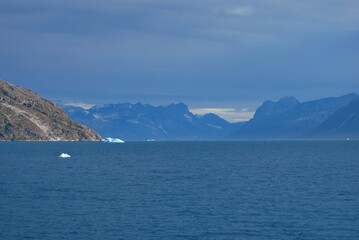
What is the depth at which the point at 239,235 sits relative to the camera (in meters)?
76.3

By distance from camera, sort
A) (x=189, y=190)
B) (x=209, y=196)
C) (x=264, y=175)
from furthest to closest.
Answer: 1. (x=264, y=175)
2. (x=189, y=190)
3. (x=209, y=196)

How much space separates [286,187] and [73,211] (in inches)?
2089

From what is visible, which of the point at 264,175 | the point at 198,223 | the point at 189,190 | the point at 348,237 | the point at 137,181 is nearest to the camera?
the point at 348,237

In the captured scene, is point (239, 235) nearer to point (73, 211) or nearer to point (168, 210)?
point (168, 210)

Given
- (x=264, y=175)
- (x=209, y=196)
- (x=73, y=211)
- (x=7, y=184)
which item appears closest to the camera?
(x=73, y=211)

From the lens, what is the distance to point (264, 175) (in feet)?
530

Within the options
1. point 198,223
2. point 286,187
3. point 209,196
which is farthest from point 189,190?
point 198,223

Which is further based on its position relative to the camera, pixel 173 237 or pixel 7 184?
pixel 7 184

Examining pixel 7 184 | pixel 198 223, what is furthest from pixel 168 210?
pixel 7 184

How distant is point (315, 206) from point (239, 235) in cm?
2662

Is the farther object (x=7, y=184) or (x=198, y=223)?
(x=7, y=184)

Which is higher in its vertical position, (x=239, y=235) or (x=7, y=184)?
(x=7, y=184)

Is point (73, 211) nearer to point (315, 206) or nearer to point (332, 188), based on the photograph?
point (315, 206)

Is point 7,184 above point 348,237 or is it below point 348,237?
above
